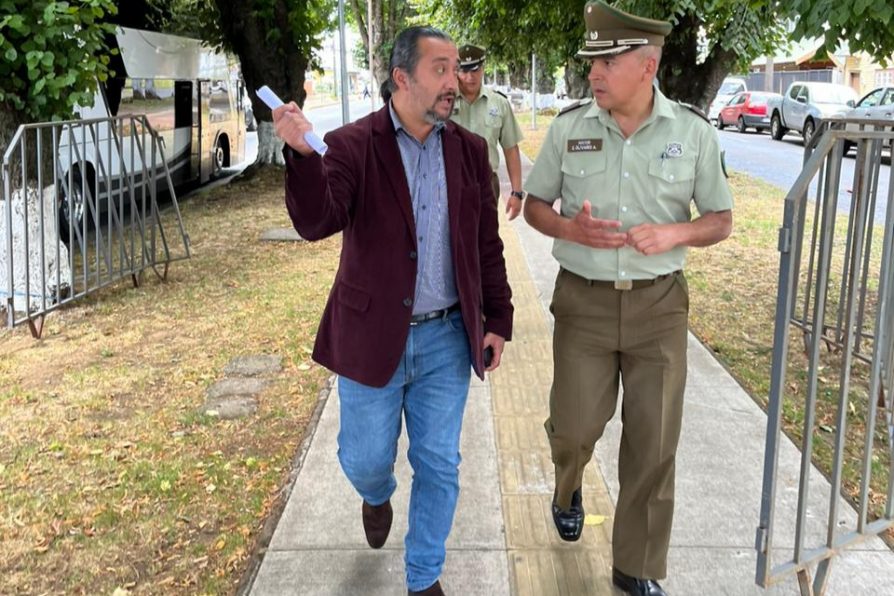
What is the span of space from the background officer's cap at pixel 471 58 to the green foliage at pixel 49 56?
297 centimetres

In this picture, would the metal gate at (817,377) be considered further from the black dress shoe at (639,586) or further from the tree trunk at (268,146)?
the tree trunk at (268,146)

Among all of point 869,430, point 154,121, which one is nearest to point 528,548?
point 869,430

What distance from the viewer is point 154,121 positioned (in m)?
13.4

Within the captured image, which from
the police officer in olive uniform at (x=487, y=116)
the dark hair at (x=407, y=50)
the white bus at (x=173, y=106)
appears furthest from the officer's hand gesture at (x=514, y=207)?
the white bus at (x=173, y=106)

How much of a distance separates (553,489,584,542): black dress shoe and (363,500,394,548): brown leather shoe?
66cm

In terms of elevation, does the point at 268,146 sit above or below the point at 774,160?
above

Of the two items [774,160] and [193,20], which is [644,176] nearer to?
[193,20]

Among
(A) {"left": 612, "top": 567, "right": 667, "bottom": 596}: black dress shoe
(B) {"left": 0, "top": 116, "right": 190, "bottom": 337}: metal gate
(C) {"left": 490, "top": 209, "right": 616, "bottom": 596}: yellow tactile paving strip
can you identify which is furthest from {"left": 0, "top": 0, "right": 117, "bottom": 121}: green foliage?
(A) {"left": 612, "top": 567, "right": 667, "bottom": 596}: black dress shoe

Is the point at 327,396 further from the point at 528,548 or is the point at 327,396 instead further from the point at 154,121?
the point at 154,121

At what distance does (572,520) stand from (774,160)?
1928cm

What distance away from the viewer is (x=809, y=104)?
78.4 ft

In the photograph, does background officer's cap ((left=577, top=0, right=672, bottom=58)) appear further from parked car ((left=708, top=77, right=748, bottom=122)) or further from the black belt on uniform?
parked car ((left=708, top=77, right=748, bottom=122))

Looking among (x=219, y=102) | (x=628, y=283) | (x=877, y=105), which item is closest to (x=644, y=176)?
(x=628, y=283)

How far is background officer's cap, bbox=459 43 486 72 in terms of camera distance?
551 centimetres
